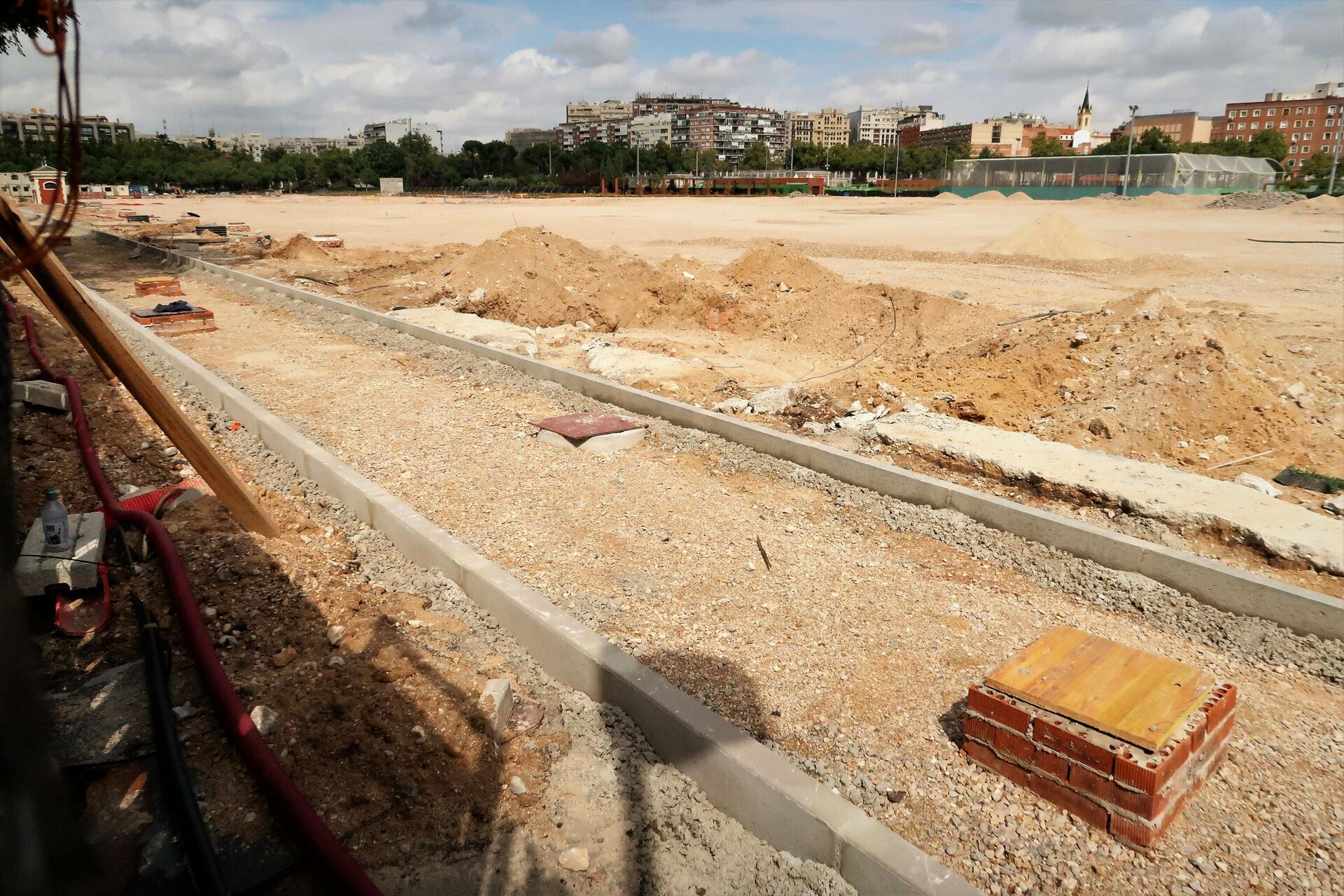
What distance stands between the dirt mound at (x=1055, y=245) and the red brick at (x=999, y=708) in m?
A: 23.5

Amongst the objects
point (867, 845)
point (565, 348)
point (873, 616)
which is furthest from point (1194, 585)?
point (565, 348)

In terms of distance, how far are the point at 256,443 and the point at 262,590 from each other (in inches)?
148

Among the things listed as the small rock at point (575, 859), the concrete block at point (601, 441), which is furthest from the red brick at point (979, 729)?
the concrete block at point (601, 441)

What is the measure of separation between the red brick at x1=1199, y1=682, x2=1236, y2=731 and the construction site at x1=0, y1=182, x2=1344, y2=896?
0.10 feet

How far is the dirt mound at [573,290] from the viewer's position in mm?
15055

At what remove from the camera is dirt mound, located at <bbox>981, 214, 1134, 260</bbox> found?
80.3ft

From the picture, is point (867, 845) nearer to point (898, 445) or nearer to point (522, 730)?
point (522, 730)

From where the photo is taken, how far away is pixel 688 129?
19400cm

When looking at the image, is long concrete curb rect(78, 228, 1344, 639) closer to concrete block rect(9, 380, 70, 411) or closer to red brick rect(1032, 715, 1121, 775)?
red brick rect(1032, 715, 1121, 775)

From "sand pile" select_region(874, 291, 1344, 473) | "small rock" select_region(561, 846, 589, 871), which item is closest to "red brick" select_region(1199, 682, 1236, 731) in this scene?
"small rock" select_region(561, 846, 589, 871)

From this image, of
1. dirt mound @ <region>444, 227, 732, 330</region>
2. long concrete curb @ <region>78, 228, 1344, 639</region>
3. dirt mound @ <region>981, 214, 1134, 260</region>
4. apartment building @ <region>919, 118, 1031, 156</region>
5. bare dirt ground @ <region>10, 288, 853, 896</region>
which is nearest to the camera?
bare dirt ground @ <region>10, 288, 853, 896</region>

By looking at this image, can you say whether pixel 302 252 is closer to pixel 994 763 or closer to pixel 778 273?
pixel 778 273

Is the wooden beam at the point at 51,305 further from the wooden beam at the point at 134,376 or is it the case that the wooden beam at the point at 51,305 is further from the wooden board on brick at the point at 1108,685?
the wooden board on brick at the point at 1108,685

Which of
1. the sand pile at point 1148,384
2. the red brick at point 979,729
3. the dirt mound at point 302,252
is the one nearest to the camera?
the red brick at point 979,729
